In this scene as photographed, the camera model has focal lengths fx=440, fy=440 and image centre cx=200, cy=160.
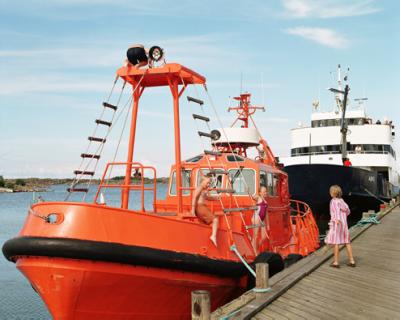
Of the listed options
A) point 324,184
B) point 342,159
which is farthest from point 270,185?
point 342,159

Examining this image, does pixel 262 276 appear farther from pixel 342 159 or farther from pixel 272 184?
pixel 342 159

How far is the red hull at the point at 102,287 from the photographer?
5625mm

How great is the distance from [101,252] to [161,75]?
3.34 meters

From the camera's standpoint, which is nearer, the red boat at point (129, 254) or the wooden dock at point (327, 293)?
the wooden dock at point (327, 293)

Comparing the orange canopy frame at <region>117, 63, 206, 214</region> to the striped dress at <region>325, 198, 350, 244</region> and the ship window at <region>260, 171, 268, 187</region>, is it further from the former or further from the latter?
the striped dress at <region>325, 198, 350, 244</region>

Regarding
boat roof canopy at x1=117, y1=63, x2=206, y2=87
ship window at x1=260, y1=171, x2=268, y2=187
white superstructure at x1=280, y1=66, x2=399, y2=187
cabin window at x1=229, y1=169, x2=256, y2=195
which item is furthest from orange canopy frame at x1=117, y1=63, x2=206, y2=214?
white superstructure at x1=280, y1=66, x2=399, y2=187

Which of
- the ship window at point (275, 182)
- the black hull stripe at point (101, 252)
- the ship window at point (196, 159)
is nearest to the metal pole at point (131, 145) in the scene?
the black hull stripe at point (101, 252)

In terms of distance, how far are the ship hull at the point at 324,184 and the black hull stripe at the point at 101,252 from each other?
51.2 ft

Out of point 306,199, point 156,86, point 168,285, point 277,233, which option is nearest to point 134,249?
point 168,285

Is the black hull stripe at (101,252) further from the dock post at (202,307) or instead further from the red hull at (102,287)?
the dock post at (202,307)

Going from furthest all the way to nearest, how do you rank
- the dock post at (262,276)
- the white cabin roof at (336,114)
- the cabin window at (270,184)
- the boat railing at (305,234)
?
the white cabin roof at (336,114) < the boat railing at (305,234) < the cabin window at (270,184) < the dock post at (262,276)

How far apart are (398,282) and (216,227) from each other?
10.4 ft

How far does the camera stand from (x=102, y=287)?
5727 millimetres

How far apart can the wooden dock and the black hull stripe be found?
107cm
